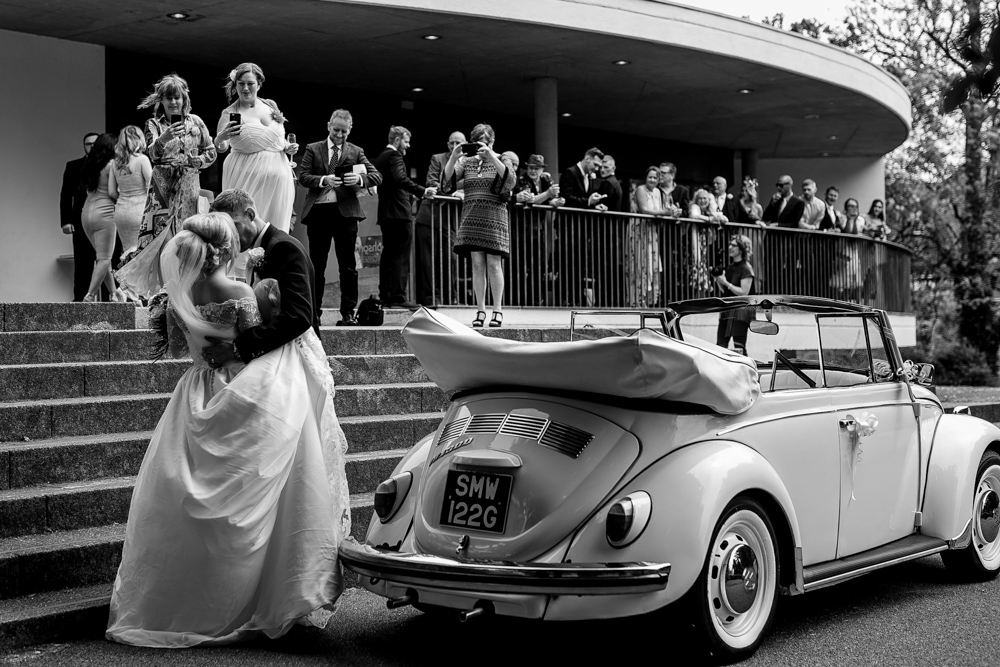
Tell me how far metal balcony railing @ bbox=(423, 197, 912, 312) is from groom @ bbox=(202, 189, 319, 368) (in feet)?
24.1

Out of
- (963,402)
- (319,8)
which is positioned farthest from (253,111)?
(963,402)

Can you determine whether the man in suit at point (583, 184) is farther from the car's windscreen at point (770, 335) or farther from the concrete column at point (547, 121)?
the car's windscreen at point (770, 335)

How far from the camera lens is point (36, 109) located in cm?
1546

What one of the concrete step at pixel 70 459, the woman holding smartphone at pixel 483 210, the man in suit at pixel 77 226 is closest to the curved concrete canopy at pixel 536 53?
the man in suit at pixel 77 226

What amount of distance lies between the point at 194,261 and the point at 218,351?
457mm

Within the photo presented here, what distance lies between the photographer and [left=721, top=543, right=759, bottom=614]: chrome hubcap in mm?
4852

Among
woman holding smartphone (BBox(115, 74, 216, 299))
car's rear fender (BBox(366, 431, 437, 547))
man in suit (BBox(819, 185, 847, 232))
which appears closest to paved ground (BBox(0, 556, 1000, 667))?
car's rear fender (BBox(366, 431, 437, 547))

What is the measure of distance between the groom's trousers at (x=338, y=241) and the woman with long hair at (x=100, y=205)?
1.90 m

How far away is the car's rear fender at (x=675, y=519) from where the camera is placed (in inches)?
177

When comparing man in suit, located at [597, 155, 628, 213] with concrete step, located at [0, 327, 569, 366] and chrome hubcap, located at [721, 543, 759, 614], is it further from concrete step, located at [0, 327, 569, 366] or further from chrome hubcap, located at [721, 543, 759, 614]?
chrome hubcap, located at [721, 543, 759, 614]

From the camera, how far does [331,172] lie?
1145 centimetres

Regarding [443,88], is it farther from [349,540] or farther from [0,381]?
[349,540]

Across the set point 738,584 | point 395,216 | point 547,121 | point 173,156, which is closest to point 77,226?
point 173,156

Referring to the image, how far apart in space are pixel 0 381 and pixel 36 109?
29.2 ft
